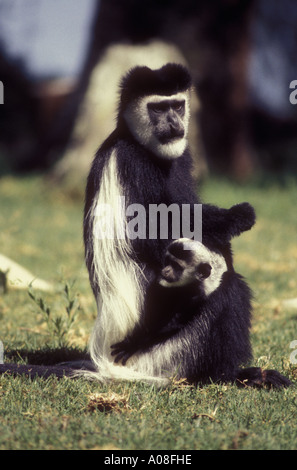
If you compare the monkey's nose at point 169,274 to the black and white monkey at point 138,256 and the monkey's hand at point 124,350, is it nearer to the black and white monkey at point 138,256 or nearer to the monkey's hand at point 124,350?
the black and white monkey at point 138,256

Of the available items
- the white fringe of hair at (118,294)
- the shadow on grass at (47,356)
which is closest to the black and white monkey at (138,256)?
the white fringe of hair at (118,294)

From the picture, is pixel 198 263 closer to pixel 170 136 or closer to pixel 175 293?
pixel 175 293

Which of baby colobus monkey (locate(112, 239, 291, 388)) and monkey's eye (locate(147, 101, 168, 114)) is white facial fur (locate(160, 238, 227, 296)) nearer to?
baby colobus monkey (locate(112, 239, 291, 388))

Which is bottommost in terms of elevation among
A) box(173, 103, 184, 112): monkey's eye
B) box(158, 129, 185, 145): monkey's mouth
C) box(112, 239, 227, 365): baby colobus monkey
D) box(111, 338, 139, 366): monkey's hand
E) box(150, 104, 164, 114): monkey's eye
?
box(111, 338, 139, 366): monkey's hand

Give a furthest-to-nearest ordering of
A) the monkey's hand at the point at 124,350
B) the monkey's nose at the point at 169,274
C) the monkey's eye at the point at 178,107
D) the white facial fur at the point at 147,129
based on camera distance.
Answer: the monkey's eye at the point at 178,107
the white facial fur at the point at 147,129
the monkey's hand at the point at 124,350
the monkey's nose at the point at 169,274

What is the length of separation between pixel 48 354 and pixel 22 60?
1475cm

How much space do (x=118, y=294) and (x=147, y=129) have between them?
2.70 ft

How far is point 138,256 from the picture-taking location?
3121 millimetres

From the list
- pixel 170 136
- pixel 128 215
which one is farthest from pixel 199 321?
pixel 170 136

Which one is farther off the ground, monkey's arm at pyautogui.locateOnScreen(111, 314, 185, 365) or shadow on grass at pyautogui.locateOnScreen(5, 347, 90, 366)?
monkey's arm at pyautogui.locateOnScreen(111, 314, 185, 365)

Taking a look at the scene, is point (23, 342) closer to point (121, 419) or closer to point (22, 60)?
point (121, 419)

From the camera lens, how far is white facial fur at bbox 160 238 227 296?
2.99m

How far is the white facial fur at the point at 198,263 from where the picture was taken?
9.82 feet

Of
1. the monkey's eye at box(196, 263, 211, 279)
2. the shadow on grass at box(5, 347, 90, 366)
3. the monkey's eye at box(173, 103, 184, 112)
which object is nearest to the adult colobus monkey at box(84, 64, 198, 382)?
the monkey's eye at box(173, 103, 184, 112)
